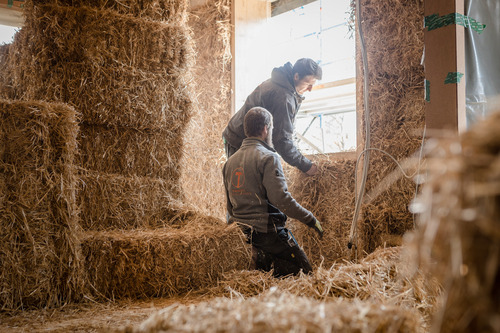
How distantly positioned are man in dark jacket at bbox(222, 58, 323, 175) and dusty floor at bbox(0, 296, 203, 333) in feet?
4.68

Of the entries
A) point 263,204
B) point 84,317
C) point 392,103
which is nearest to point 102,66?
point 263,204

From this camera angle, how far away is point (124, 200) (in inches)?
132

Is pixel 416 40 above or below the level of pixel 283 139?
above

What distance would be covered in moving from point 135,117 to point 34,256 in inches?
50.3

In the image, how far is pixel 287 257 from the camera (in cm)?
300

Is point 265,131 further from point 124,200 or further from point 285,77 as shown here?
point 124,200

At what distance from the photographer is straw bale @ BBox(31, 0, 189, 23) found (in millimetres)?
3281

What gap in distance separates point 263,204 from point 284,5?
9.00ft

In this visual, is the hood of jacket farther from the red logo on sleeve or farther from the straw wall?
the red logo on sleeve

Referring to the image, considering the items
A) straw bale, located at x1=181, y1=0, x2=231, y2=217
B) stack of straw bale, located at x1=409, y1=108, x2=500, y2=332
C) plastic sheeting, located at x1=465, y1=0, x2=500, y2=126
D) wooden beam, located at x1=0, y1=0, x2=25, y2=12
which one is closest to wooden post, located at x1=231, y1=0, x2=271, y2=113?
straw bale, located at x1=181, y1=0, x2=231, y2=217

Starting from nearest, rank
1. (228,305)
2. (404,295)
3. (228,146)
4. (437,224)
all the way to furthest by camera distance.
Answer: (437,224), (228,305), (404,295), (228,146)

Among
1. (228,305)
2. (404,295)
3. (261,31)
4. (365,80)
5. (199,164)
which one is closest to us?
(228,305)

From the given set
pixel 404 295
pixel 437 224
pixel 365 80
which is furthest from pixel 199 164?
pixel 437 224

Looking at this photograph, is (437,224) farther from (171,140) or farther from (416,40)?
(171,140)
